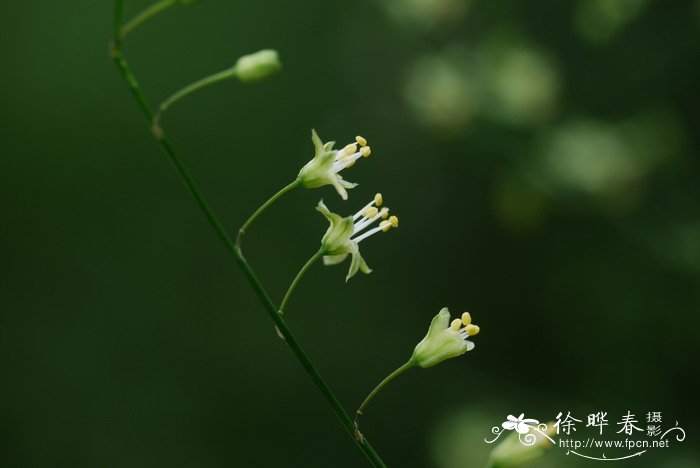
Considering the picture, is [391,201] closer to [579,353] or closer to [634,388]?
[579,353]

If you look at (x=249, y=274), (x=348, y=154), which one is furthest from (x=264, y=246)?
(x=249, y=274)

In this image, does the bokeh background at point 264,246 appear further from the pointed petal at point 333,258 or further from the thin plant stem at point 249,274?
the thin plant stem at point 249,274

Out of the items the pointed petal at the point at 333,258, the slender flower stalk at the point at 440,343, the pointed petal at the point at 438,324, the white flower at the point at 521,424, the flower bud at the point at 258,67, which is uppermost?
the flower bud at the point at 258,67

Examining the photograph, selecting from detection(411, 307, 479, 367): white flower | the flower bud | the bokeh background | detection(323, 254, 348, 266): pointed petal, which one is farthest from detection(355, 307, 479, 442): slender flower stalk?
the bokeh background

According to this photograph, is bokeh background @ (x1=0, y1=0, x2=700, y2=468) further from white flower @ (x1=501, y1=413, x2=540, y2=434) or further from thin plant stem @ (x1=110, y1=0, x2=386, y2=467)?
thin plant stem @ (x1=110, y1=0, x2=386, y2=467)

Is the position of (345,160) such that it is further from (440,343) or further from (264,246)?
(264,246)

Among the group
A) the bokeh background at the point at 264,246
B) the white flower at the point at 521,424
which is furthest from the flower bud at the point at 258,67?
the bokeh background at the point at 264,246

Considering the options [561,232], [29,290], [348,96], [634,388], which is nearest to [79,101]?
[29,290]
